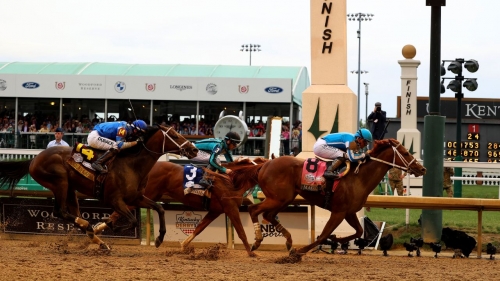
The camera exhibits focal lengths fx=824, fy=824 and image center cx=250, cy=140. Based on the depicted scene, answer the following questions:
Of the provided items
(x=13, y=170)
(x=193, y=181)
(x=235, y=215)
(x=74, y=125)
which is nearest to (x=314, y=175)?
(x=235, y=215)

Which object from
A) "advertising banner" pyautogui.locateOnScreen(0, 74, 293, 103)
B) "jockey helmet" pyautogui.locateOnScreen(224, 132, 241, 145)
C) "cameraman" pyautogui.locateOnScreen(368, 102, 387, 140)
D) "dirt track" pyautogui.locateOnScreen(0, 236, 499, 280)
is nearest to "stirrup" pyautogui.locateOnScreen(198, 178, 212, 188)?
"jockey helmet" pyautogui.locateOnScreen(224, 132, 241, 145)

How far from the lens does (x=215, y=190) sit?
1102cm

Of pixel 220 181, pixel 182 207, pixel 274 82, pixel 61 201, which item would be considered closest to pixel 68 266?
pixel 61 201

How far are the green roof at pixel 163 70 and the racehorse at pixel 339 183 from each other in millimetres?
14683

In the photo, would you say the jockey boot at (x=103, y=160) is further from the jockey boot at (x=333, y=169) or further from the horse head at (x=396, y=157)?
the horse head at (x=396, y=157)

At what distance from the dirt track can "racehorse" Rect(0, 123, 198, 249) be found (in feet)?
1.58

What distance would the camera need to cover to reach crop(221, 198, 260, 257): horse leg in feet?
35.2

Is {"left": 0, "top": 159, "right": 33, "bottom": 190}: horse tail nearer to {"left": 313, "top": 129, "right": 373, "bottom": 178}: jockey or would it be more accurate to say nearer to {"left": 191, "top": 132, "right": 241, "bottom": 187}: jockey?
{"left": 191, "top": 132, "right": 241, "bottom": 187}: jockey

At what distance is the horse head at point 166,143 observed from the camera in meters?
10.5

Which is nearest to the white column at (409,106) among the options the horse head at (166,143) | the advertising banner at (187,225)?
the advertising banner at (187,225)

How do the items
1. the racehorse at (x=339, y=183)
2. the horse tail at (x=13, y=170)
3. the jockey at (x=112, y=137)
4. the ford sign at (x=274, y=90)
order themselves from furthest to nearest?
the ford sign at (x=274, y=90)
the horse tail at (x=13, y=170)
the jockey at (x=112, y=137)
the racehorse at (x=339, y=183)

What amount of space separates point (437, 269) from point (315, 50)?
193 inches

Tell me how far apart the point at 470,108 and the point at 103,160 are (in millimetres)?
20284

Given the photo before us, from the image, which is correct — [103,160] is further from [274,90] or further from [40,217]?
[274,90]
